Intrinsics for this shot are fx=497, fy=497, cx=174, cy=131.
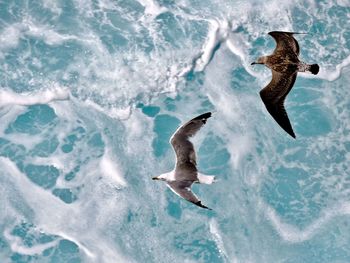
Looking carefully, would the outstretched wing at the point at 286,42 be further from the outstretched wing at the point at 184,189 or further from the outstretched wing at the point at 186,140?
the outstretched wing at the point at 184,189

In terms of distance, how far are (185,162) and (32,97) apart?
83.3 metres

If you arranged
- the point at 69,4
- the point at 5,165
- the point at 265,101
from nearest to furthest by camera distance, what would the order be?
the point at 265,101 < the point at 69,4 < the point at 5,165

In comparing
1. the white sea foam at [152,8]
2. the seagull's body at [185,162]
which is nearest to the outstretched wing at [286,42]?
the seagull's body at [185,162]

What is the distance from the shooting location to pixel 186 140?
63.9 feet

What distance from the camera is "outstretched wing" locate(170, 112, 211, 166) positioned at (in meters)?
18.8

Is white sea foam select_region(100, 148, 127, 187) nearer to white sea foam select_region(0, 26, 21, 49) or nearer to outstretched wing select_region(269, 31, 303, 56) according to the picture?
white sea foam select_region(0, 26, 21, 49)

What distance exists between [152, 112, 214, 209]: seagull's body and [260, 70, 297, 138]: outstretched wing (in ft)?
14.1

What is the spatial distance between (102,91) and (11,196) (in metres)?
27.1

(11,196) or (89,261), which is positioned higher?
(11,196)

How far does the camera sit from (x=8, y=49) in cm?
9194

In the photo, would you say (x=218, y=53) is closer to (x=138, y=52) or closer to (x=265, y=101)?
(x=138, y=52)

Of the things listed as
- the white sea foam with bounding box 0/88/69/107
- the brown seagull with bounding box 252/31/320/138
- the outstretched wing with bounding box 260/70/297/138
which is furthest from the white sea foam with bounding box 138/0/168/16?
the outstretched wing with bounding box 260/70/297/138

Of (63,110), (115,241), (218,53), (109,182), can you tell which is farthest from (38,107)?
(218,53)

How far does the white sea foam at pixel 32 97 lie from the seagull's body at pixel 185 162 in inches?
2949
